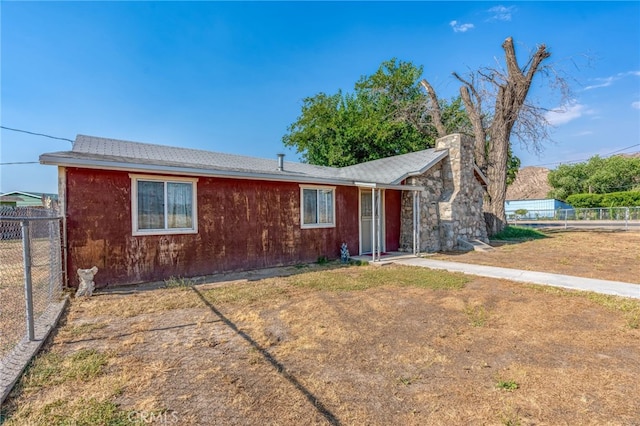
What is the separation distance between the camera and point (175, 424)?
2230 mm

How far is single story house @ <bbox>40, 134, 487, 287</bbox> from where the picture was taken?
6.33 meters

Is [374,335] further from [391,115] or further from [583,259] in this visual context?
[391,115]

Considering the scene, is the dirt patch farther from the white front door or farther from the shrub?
the shrub

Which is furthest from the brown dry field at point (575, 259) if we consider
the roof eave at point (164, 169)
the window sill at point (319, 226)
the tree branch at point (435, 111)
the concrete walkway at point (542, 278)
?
the tree branch at point (435, 111)

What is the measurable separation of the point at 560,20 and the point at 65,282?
19.3m

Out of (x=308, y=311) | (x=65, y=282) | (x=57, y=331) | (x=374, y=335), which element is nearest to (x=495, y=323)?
(x=374, y=335)

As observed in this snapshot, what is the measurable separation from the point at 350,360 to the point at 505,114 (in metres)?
18.1

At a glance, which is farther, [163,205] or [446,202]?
[446,202]

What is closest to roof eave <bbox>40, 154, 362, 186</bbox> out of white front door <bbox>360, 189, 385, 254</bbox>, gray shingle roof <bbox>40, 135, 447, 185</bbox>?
gray shingle roof <bbox>40, 135, 447, 185</bbox>

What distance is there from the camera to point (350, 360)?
326cm

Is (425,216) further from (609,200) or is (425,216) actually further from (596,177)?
(596,177)

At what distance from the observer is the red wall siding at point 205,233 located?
6246mm

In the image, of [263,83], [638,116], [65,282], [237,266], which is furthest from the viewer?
[638,116]

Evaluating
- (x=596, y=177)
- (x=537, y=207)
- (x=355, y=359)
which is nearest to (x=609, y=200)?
(x=596, y=177)
